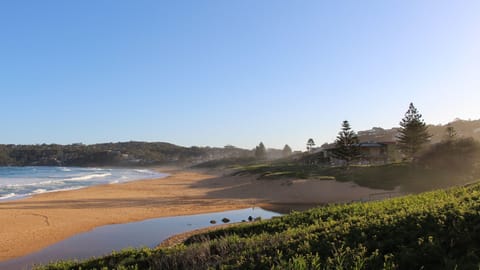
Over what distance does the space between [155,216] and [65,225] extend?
14.8 feet

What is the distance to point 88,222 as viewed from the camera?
1842 centimetres

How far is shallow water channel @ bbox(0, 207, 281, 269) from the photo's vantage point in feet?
40.3

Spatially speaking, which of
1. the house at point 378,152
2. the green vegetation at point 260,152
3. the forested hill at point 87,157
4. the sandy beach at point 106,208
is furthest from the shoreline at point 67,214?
the forested hill at point 87,157

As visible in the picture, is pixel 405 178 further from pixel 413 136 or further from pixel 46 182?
pixel 46 182

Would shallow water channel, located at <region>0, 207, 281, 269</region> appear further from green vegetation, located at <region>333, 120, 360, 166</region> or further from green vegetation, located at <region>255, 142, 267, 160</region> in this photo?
green vegetation, located at <region>255, 142, 267, 160</region>

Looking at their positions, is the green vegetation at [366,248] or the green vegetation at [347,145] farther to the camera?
the green vegetation at [347,145]

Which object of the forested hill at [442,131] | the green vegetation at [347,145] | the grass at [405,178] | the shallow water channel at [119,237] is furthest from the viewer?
the forested hill at [442,131]

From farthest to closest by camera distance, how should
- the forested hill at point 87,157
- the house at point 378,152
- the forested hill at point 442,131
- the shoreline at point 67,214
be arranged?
the forested hill at point 87,157
the forested hill at point 442,131
the house at point 378,152
the shoreline at point 67,214

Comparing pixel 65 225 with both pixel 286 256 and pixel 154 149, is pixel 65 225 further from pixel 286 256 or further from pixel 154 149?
pixel 154 149

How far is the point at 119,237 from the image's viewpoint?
14969 mm

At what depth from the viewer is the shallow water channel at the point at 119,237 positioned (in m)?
12.3

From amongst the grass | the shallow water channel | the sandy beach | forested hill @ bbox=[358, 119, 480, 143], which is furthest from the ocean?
forested hill @ bbox=[358, 119, 480, 143]

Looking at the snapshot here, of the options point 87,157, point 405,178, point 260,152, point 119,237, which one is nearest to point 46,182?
point 119,237

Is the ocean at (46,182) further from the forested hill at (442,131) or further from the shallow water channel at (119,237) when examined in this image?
the forested hill at (442,131)
